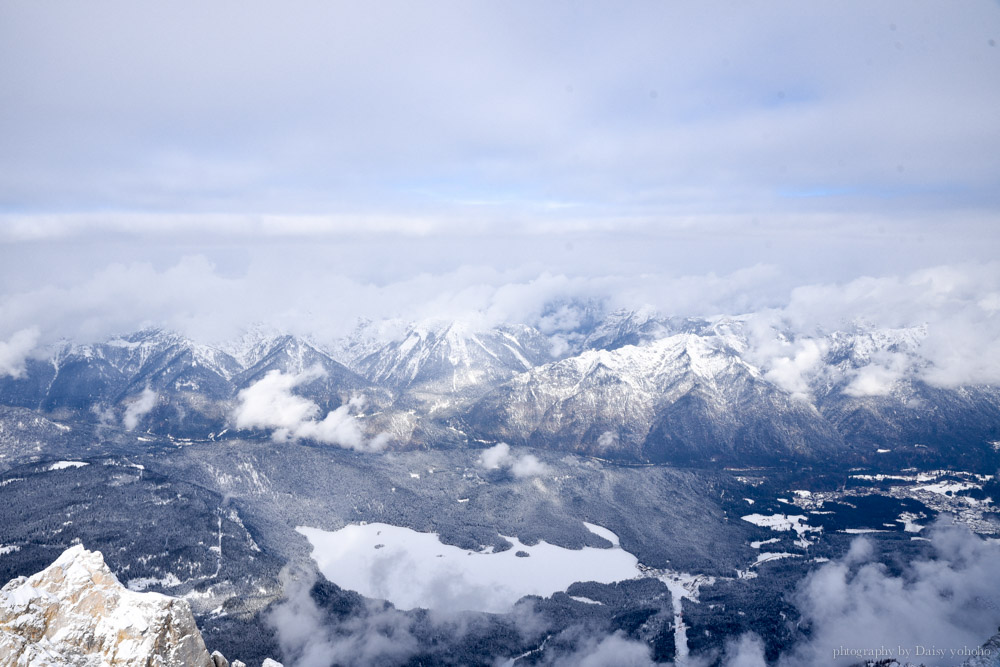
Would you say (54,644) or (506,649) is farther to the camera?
(506,649)

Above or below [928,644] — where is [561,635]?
below

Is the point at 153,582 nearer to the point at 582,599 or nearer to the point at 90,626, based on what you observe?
the point at 90,626

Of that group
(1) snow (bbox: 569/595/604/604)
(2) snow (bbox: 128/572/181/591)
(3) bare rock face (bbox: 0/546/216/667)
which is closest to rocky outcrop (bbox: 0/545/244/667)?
(3) bare rock face (bbox: 0/546/216/667)

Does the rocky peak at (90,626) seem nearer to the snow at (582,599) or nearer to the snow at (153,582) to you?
the snow at (153,582)

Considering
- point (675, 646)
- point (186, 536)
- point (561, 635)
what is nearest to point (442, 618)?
point (561, 635)

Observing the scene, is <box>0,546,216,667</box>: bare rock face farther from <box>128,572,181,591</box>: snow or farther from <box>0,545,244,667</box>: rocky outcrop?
<box>128,572,181,591</box>: snow

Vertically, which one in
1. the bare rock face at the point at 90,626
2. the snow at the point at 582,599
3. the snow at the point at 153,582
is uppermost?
the bare rock face at the point at 90,626

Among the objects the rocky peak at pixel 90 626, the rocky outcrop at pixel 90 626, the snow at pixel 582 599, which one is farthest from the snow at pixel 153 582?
the snow at pixel 582 599

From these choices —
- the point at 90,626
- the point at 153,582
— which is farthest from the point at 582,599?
the point at 90,626

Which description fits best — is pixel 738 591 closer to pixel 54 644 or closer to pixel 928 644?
pixel 928 644
